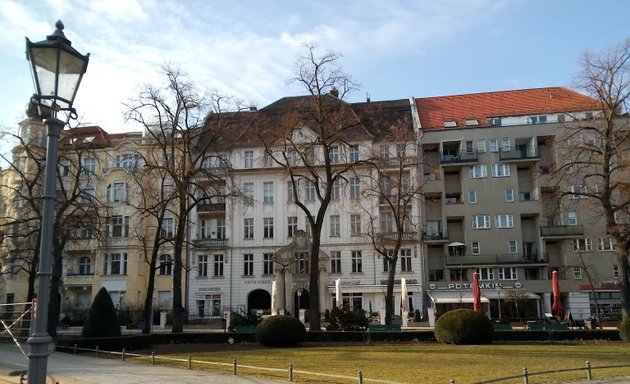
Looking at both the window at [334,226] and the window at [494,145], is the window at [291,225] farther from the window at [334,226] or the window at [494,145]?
the window at [494,145]

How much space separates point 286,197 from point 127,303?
18.3m

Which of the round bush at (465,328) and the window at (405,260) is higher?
the window at (405,260)

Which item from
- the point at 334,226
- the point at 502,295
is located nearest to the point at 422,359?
the point at 502,295

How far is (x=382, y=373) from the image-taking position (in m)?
16.2

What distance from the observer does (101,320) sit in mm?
26312

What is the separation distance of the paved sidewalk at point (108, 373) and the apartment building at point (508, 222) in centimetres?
3608

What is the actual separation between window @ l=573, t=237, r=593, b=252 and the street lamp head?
5432 cm

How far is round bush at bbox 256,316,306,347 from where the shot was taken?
25.8m

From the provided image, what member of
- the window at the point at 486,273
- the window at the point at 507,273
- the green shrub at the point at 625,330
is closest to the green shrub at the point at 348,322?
the green shrub at the point at 625,330

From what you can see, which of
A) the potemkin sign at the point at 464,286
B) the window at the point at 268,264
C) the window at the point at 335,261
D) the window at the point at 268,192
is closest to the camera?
the potemkin sign at the point at 464,286

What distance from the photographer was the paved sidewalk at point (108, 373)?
15195 mm

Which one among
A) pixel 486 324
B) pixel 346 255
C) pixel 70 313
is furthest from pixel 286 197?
pixel 486 324

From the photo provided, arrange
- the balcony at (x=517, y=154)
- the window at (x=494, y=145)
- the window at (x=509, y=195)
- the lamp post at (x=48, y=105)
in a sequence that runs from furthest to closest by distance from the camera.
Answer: the window at (x=494, y=145)
the balcony at (x=517, y=154)
the window at (x=509, y=195)
the lamp post at (x=48, y=105)

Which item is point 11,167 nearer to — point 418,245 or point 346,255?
point 346,255
